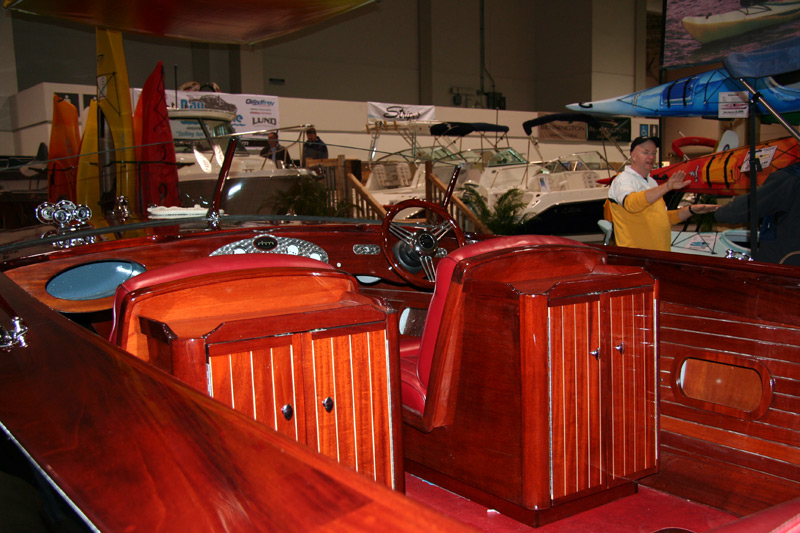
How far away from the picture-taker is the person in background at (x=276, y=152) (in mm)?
3106

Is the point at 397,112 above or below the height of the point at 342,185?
above

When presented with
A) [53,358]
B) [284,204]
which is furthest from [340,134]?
[53,358]

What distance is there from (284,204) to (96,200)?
2.65 ft

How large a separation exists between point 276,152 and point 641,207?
6.48 feet

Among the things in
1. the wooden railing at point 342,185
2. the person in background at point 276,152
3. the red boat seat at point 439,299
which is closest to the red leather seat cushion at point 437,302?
the red boat seat at point 439,299

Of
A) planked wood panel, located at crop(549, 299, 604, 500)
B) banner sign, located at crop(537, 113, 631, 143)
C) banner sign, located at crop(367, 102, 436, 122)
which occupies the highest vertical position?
banner sign, located at crop(367, 102, 436, 122)

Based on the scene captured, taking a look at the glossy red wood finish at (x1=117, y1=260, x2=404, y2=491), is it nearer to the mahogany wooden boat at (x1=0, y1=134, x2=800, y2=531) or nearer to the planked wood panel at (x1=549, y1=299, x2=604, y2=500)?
the mahogany wooden boat at (x1=0, y1=134, x2=800, y2=531)

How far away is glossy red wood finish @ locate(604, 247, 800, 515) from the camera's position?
1724mm

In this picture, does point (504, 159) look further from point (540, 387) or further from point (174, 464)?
point (174, 464)

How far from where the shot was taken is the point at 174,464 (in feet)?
1.82

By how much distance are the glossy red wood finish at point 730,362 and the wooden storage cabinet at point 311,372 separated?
89 cm

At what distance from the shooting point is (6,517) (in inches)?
24.2

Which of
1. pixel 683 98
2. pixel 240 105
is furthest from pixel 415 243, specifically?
pixel 240 105

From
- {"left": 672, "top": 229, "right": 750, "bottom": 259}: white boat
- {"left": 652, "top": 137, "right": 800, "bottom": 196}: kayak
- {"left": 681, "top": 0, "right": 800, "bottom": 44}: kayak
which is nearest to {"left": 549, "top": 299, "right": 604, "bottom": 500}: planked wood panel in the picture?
{"left": 672, "top": 229, "right": 750, "bottom": 259}: white boat
